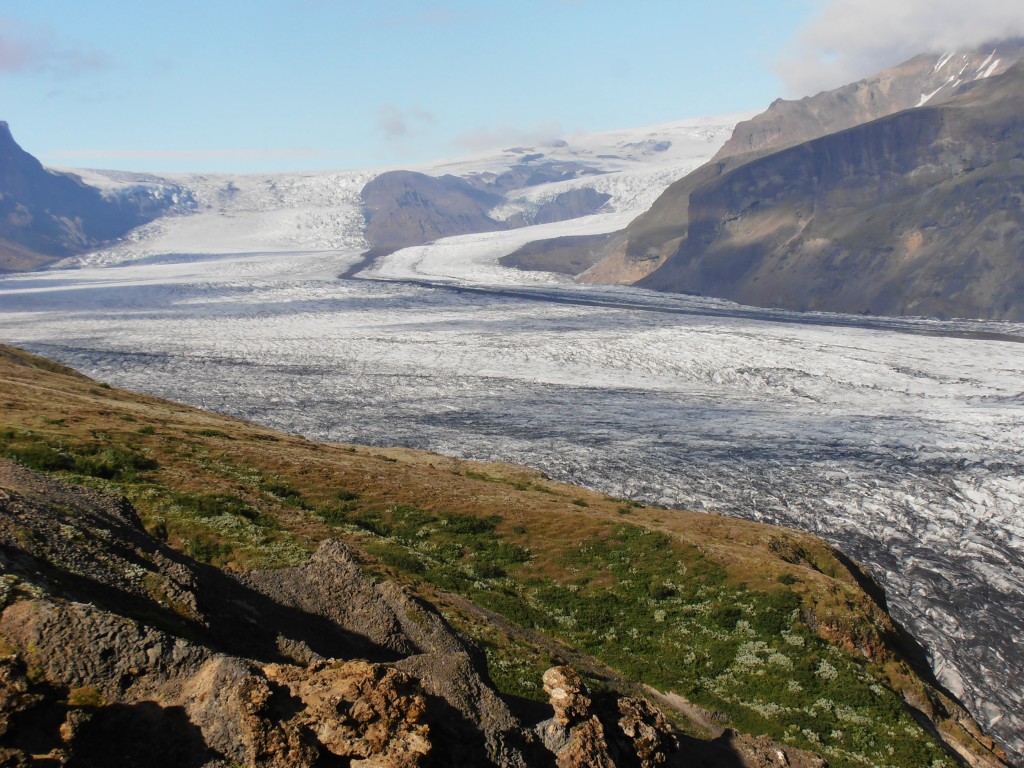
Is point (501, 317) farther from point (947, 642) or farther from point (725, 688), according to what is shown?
point (725, 688)

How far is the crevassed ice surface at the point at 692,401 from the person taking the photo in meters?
46.1

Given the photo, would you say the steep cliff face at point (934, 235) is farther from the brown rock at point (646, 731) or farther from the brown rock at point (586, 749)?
the brown rock at point (586, 749)

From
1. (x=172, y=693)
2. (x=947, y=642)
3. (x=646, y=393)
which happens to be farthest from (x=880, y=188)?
(x=172, y=693)

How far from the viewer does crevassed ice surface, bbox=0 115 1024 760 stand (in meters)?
46.1

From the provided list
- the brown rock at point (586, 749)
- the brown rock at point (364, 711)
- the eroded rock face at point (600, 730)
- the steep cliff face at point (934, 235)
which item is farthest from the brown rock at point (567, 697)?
the steep cliff face at point (934, 235)

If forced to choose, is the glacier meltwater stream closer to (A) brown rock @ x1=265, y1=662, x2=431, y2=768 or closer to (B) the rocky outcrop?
(B) the rocky outcrop

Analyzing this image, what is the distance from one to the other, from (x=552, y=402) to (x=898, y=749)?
6571 cm

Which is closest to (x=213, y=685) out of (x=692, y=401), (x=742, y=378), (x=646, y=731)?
(x=646, y=731)

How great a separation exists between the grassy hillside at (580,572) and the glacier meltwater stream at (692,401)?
1102 cm

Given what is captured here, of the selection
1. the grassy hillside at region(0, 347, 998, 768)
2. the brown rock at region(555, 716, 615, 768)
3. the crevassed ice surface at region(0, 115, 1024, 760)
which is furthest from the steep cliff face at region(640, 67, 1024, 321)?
the brown rock at region(555, 716, 615, 768)

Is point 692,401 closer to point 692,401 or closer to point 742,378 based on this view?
point 692,401

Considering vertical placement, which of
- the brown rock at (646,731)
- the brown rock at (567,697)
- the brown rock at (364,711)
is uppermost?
the brown rock at (364,711)

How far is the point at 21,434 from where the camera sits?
29672mm

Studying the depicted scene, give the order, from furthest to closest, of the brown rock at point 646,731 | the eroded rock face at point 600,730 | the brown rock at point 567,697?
1. the brown rock at point 646,731
2. the brown rock at point 567,697
3. the eroded rock face at point 600,730
